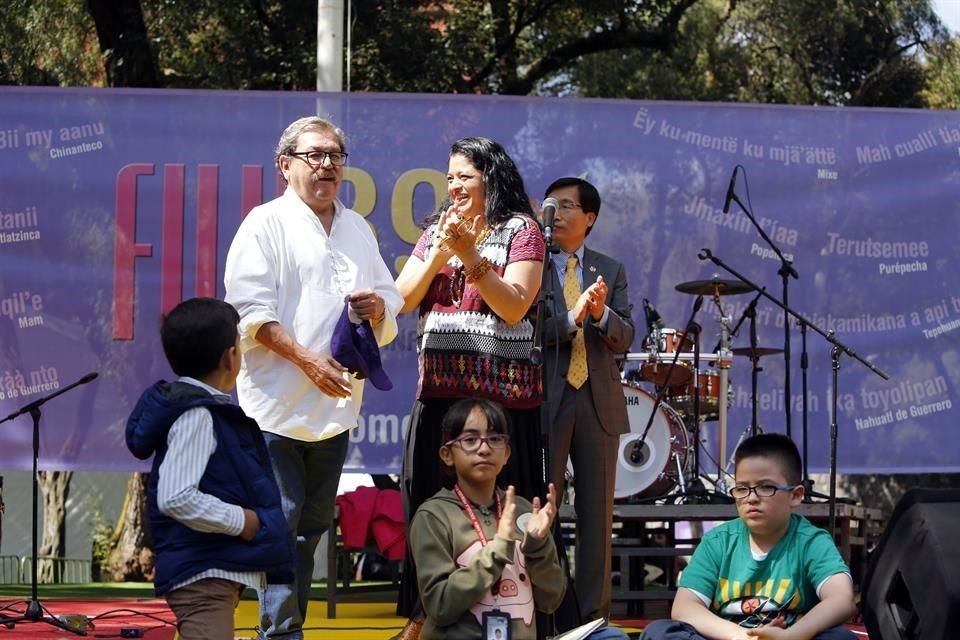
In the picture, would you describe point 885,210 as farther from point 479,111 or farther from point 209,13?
point 209,13

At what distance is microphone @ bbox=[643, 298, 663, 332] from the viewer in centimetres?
664

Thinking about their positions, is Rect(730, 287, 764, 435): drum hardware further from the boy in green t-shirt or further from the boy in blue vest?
the boy in blue vest

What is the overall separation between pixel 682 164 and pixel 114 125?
8.50ft

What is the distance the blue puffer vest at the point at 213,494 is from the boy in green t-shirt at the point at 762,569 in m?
1.01

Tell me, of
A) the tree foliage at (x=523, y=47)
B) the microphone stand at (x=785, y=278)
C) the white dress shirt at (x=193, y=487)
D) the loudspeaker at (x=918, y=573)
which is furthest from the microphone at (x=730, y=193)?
the tree foliage at (x=523, y=47)

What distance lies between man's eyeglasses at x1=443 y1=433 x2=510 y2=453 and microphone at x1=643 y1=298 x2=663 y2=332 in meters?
2.85

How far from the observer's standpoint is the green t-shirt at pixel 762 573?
371 cm

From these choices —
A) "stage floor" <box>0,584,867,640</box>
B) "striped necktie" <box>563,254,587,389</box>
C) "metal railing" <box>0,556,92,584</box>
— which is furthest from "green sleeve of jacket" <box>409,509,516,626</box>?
"metal railing" <box>0,556,92,584</box>

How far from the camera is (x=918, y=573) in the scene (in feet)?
11.1

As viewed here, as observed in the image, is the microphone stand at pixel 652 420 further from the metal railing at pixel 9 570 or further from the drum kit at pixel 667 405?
the metal railing at pixel 9 570

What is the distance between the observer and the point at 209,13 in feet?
36.7

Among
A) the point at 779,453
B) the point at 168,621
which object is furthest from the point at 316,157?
the point at 168,621

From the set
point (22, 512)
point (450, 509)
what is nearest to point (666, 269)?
point (450, 509)

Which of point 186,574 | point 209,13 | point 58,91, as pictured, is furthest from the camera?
point 209,13
